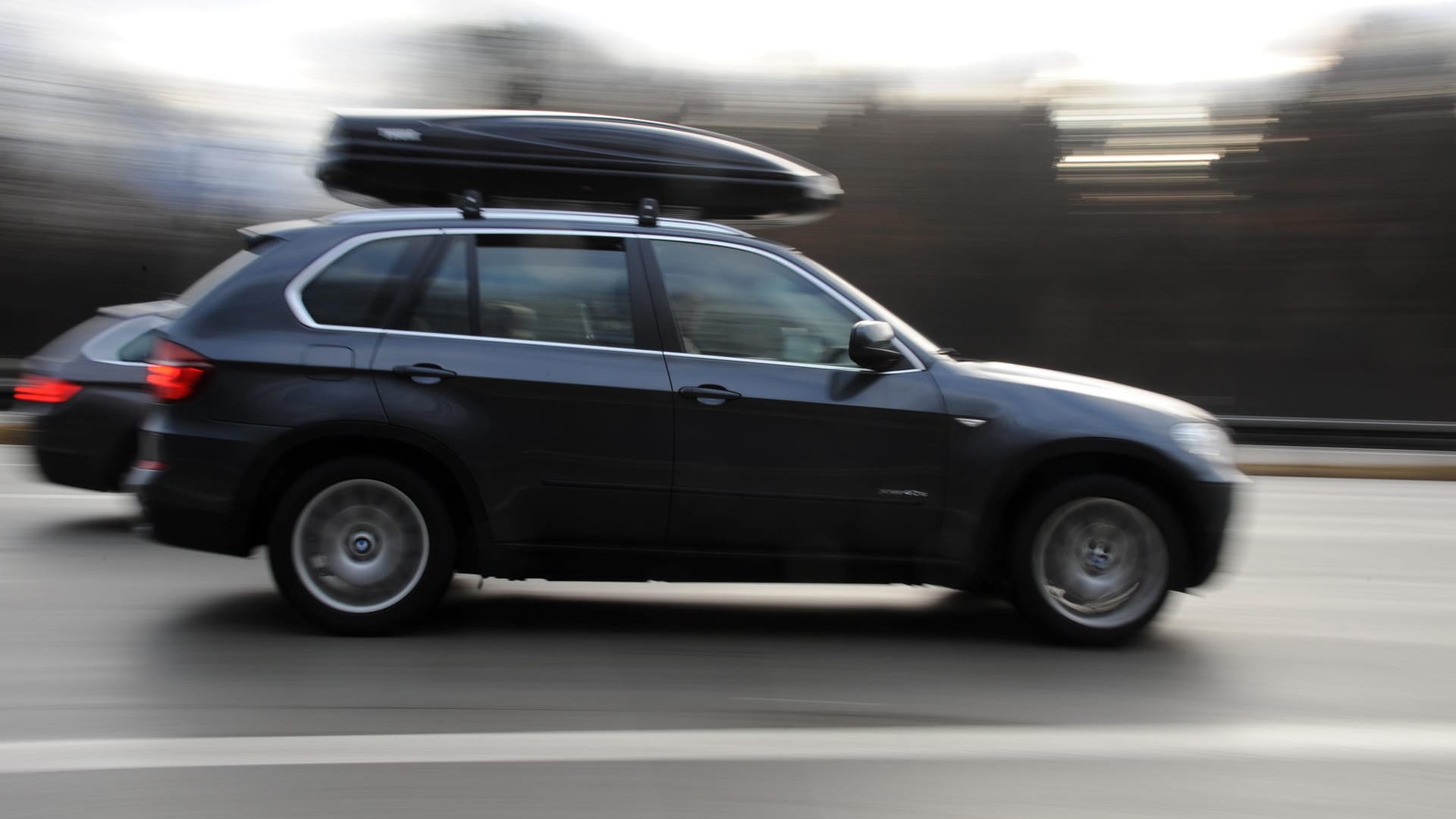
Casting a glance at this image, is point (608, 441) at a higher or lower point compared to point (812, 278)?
lower

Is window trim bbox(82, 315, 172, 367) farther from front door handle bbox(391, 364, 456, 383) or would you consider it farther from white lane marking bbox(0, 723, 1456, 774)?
white lane marking bbox(0, 723, 1456, 774)

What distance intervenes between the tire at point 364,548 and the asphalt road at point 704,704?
143mm

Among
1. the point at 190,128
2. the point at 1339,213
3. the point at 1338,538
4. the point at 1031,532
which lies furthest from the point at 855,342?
the point at 1339,213

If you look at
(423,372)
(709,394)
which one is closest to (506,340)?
(423,372)

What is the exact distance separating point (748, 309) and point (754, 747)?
196 cm

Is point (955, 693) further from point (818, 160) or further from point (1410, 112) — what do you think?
point (1410, 112)

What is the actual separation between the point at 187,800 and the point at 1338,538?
7.42 metres

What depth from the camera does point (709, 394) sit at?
5285 mm

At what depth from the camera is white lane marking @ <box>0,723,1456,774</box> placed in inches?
154

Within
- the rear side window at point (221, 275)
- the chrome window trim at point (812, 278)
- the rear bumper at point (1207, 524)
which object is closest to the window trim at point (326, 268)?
the rear side window at point (221, 275)

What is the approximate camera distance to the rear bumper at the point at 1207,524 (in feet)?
17.7

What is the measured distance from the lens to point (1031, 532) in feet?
17.6

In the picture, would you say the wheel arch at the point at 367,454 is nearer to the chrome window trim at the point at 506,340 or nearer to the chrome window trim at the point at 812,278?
the chrome window trim at the point at 506,340

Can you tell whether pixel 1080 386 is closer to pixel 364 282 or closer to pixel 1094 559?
pixel 1094 559
